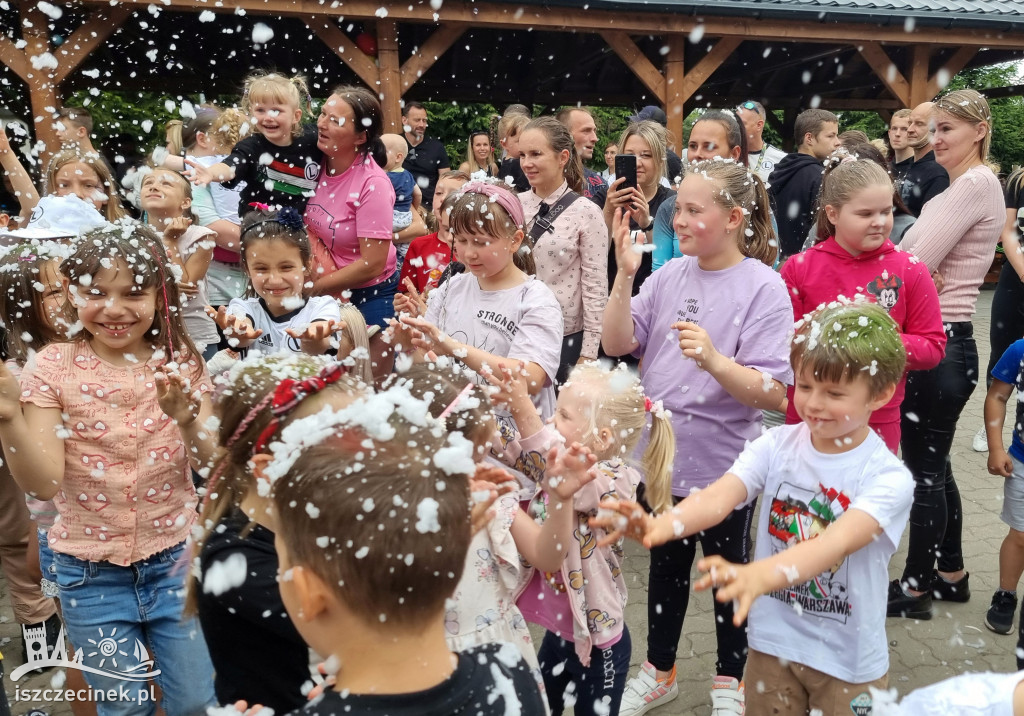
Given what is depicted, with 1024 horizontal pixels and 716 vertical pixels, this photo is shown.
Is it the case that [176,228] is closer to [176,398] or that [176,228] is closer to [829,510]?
[176,398]

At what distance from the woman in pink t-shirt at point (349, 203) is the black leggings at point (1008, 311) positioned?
3630 millimetres

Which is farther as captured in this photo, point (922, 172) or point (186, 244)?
point (922, 172)

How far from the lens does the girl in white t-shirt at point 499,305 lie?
2.94 meters

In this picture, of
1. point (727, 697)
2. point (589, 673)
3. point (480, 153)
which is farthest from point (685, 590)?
point (480, 153)

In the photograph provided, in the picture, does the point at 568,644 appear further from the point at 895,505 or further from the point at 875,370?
the point at 875,370

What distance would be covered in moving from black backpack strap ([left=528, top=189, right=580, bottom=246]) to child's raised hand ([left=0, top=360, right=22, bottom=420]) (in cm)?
246

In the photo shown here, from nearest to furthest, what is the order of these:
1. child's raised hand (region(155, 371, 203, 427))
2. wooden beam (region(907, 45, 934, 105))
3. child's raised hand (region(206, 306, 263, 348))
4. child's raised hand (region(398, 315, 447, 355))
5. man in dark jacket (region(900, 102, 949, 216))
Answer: child's raised hand (region(155, 371, 203, 427)) < child's raised hand (region(398, 315, 447, 355)) < child's raised hand (region(206, 306, 263, 348)) < man in dark jacket (region(900, 102, 949, 216)) < wooden beam (region(907, 45, 934, 105))

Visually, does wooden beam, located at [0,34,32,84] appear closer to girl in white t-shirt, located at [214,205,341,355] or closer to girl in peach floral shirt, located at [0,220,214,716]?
girl in white t-shirt, located at [214,205,341,355]

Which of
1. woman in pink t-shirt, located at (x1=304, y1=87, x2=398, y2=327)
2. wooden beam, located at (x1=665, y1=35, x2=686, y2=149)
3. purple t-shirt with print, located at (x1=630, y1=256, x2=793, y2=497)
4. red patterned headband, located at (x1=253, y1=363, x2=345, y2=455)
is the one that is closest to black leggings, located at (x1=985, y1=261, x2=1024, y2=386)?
purple t-shirt with print, located at (x1=630, y1=256, x2=793, y2=497)

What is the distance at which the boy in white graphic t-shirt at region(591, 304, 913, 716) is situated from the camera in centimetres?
216

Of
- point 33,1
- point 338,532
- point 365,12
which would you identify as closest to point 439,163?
point 365,12

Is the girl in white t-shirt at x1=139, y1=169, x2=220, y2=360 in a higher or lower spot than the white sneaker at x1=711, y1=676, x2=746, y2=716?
higher

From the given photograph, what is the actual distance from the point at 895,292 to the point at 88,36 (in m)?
7.68

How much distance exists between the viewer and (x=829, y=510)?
2.22 metres
